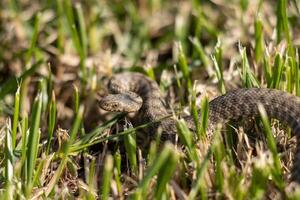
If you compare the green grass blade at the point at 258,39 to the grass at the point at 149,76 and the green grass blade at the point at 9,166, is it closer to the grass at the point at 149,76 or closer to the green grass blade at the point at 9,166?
the grass at the point at 149,76

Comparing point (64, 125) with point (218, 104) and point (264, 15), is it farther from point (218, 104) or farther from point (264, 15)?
point (264, 15)

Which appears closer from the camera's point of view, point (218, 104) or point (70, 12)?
point (218, 104)

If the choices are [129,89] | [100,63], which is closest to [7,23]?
[100,63]

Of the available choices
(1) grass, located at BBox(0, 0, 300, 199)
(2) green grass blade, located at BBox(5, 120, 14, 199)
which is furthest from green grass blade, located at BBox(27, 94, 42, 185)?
(2) green grass blade, located at BBox(5, 120, 14, 199)

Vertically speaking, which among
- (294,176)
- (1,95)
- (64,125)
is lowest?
(294,176)

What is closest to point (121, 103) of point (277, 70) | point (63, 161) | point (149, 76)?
point (149, 76)

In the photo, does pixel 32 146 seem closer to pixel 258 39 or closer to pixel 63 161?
pixel 63 161

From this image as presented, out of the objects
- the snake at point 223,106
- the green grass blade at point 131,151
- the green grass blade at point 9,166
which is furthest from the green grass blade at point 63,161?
the snake at point 223,106
